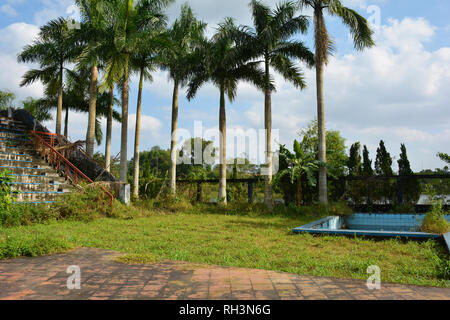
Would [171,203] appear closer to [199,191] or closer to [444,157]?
[199,191]

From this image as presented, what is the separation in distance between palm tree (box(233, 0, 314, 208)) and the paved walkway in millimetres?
12087

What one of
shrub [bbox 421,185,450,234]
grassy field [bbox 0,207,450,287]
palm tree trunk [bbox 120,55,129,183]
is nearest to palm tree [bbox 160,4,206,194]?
palm tree trunk [bbox 120,55,129,183]

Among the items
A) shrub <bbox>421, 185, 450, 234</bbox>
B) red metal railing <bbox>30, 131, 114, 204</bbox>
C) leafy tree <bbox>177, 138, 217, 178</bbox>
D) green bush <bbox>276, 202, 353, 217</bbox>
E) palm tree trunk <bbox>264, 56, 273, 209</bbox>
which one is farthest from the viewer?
leafy tree <bbox>177, 138, 217, 178</bbox>

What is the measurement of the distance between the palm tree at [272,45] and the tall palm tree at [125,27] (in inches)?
186

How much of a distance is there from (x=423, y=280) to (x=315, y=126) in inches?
889

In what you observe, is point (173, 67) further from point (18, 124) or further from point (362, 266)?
point (362, 266)

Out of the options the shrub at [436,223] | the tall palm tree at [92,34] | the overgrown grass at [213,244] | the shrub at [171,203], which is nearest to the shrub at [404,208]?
the shrub at [436,223]

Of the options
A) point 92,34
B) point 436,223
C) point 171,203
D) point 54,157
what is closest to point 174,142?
point 171,203

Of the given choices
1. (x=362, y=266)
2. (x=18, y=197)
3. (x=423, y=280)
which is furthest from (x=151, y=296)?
(x=18, y=197)

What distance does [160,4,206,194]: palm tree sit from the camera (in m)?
18.1

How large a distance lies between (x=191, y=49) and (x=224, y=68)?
8.79 feet

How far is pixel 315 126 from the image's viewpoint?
26.3m

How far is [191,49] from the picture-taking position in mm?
18844

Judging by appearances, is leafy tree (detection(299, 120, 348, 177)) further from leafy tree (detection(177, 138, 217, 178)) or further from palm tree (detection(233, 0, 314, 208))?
leafy tree (detection(177, 138, 217, 178))
